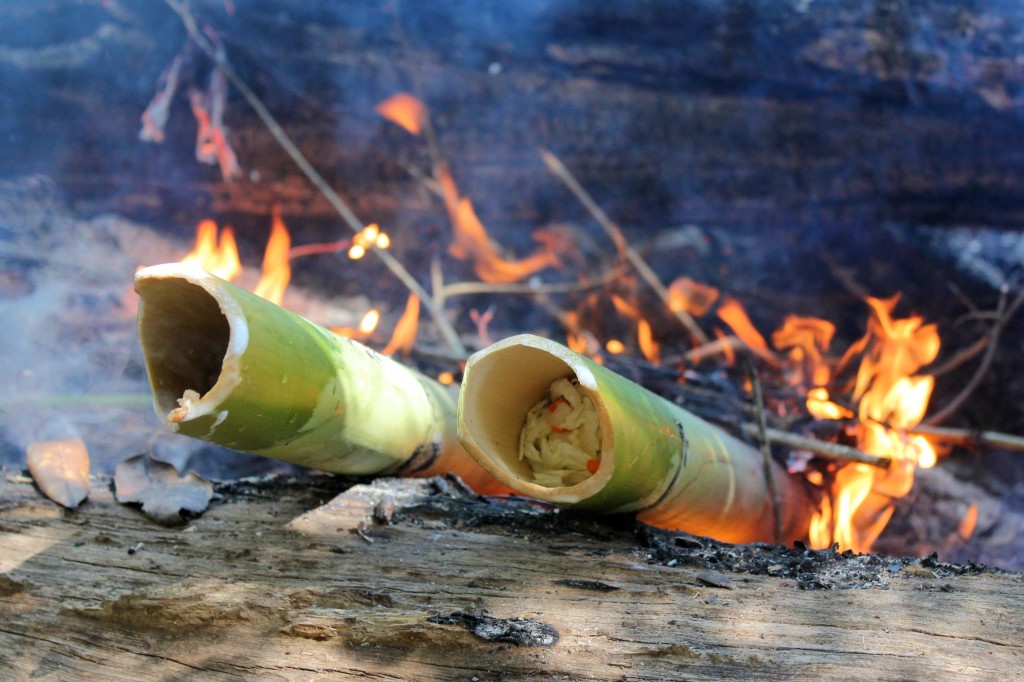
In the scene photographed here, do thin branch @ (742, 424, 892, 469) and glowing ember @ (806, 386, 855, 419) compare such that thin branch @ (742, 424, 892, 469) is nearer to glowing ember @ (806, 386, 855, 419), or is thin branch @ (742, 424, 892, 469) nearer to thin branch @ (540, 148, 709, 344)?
glowing ember @ (806, 386, 855, 419)

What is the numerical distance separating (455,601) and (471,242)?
3394mm

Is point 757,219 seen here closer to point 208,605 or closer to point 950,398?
point 950,398

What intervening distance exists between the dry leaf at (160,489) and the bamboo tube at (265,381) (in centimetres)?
42

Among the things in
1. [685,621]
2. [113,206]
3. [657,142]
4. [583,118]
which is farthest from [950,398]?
[113,206]

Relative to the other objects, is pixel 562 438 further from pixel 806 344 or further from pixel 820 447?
pixel 806 344

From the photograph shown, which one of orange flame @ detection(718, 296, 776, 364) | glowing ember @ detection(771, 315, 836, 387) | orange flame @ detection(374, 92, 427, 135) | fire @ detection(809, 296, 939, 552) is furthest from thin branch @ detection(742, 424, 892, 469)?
orange flame @ detection(374, 92, 427, 135)

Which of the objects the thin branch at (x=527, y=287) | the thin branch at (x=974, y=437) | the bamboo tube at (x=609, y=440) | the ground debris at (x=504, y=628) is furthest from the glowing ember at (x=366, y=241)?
the ground debris at (x=504, y=628)

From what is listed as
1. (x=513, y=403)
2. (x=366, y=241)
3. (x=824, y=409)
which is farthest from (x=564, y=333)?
(x=513, y=403)

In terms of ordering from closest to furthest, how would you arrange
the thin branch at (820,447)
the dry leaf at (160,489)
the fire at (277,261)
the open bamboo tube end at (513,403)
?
the open bamboo tube end at (513,403) < the dry leaf at (160,489) < the thin branch at (820,447) < the fire at (277,261)

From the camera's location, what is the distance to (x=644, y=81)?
193 inches

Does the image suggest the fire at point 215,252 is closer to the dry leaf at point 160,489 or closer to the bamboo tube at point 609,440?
the dry leaf at point 160,489

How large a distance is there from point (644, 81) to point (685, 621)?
3751 millimetres

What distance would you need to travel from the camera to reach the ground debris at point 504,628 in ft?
6.08

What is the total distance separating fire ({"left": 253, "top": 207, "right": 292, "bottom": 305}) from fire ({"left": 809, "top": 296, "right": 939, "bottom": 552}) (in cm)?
312
